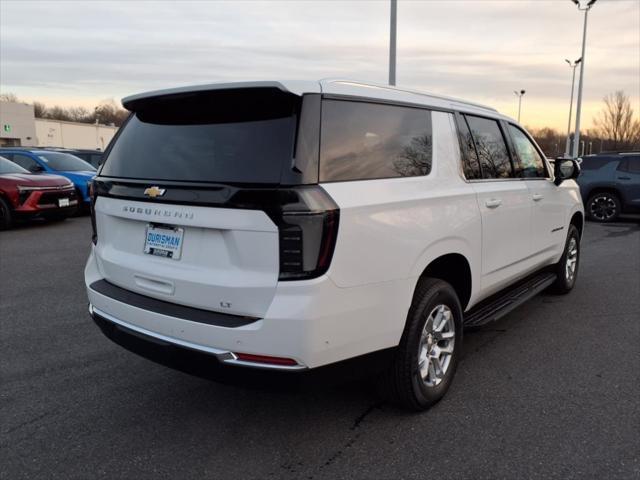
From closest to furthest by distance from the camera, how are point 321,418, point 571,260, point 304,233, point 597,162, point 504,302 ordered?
point 304,233, point 321,418, point 504,302, point 571,260, point 597,162

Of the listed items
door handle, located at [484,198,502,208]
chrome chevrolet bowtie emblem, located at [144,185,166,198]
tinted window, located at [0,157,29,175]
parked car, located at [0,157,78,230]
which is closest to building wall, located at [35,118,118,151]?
tinted window, located at [0,157,29,175]

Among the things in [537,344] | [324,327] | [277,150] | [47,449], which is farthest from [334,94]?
[537,344]

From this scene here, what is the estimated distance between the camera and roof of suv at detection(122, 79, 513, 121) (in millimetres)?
2521

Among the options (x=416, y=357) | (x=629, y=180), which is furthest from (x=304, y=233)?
(x=629, y=180)

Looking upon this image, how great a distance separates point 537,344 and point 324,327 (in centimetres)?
271

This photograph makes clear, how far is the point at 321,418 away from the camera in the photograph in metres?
3.17

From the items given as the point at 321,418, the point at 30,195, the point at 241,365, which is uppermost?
the point at 30,195

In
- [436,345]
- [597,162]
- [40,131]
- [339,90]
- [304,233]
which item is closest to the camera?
[304,233]

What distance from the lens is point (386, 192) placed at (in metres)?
2.77

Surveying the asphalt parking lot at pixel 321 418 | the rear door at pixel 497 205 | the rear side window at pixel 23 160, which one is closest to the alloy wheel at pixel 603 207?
the asphalt parking lot at pixel 321 418

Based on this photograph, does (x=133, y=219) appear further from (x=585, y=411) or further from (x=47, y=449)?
(x=585, y=411)

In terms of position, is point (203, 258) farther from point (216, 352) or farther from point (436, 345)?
point (436, 345)

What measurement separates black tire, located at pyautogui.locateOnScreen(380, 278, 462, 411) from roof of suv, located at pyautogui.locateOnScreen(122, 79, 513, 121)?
1.10 m

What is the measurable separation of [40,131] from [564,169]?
73356 mm
